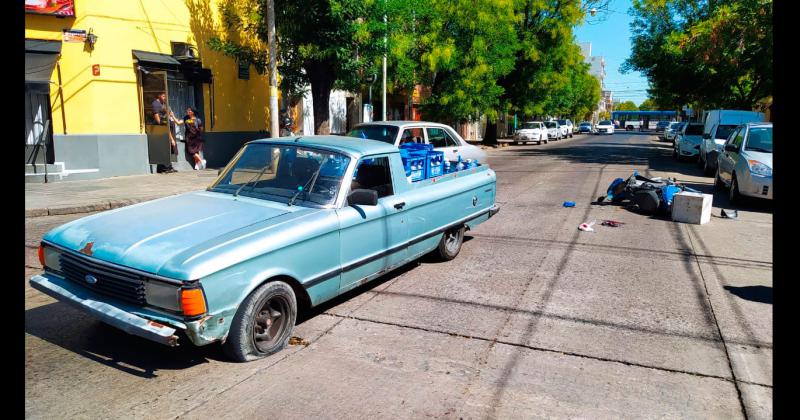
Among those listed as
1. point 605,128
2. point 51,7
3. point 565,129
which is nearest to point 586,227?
point 51,7

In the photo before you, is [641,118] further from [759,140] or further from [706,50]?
[759,140]

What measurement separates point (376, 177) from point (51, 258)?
284 centimetres

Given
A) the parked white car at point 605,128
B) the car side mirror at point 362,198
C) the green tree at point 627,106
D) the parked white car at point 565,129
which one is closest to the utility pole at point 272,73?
A: the car side mirror at point 362,198

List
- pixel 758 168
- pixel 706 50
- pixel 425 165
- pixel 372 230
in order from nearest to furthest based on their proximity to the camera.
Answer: pixel 372 230, pixel 425 165, pixel 758 168, pixel 706 50

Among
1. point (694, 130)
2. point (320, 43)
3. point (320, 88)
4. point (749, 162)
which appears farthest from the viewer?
point (694, 130)

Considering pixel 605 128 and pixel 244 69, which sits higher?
pixel 605 128

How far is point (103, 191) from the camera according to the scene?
11.8 meters

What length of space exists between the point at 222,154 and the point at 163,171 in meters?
2.32

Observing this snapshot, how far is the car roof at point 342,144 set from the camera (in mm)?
5062

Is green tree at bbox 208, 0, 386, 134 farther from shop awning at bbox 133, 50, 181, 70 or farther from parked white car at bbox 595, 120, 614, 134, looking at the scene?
parked white car at bbox 595, 120, 614, 134

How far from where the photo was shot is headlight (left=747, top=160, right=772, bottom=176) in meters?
9.95

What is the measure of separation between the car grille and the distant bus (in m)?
110
